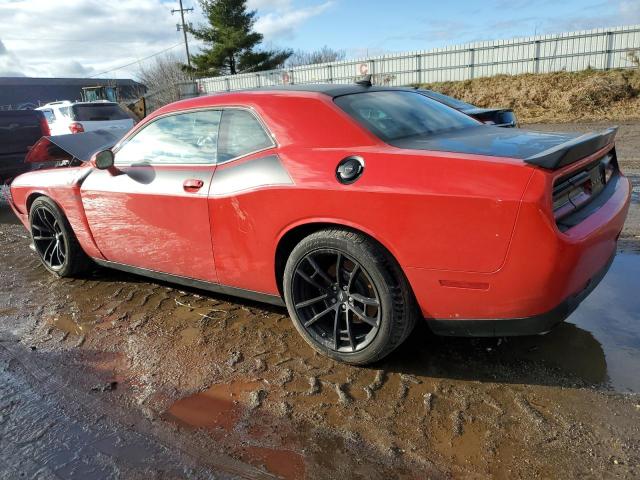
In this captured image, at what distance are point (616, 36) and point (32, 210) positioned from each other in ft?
76.9

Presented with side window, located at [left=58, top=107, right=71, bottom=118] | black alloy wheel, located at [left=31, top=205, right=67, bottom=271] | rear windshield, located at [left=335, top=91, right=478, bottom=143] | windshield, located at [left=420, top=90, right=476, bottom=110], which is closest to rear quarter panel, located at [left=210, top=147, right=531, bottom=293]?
rear windshield, located at [left=335, top=91, right=478, bottom=143]

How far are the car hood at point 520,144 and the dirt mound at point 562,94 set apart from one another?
1676 centimetres

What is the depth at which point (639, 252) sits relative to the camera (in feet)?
14.3

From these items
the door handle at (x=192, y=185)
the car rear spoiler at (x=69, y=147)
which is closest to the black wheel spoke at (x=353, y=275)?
the door handle at (x=192, y=185)

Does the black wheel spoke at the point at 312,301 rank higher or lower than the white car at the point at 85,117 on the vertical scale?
lower

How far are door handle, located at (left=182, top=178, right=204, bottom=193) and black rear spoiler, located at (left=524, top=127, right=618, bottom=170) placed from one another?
2005mm

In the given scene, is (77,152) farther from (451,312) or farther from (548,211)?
(548,211)

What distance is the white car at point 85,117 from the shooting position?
538 inches

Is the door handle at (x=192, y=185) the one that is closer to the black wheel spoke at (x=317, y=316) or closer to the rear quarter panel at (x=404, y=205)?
the rear quarter panel at (x=404, y=205)

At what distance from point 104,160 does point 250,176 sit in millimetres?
1443

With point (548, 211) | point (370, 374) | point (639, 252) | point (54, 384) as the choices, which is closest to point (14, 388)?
point (54, 384)

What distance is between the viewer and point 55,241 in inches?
192

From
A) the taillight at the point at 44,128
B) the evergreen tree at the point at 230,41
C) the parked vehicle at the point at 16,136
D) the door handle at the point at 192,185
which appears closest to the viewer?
the door handle at the point at 192,185

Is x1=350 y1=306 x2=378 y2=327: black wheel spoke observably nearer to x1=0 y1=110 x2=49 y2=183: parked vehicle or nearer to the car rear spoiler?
the car rear spoiler
